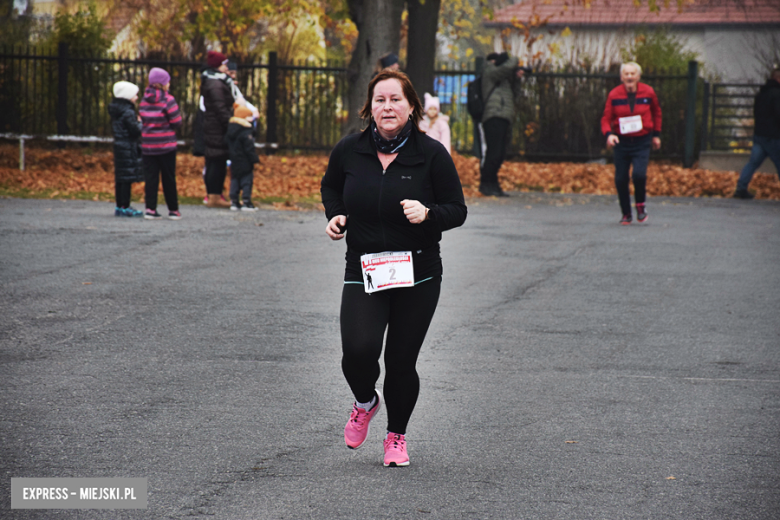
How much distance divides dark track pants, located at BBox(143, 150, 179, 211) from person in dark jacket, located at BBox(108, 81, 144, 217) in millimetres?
191

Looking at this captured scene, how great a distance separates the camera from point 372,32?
1898cm

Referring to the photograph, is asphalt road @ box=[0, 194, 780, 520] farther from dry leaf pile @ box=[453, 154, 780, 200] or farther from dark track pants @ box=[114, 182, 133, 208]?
dry leaf pile @ box=[453, 154, 780, 200]

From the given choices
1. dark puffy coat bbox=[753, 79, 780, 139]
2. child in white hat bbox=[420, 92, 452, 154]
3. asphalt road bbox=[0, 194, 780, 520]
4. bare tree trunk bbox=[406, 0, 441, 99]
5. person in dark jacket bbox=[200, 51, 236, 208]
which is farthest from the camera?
bare tree trunk bbox=[406, 0, 441, 99]

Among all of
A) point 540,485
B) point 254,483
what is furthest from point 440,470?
point 254,483

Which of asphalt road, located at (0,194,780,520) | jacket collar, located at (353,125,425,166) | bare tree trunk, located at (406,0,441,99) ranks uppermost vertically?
bare tree trunk, located at (406,0,441,99)

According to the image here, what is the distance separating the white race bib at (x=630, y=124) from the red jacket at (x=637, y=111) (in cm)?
4

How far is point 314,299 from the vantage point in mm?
7891

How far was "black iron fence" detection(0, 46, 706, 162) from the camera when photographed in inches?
858

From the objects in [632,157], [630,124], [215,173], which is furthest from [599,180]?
[215,173]

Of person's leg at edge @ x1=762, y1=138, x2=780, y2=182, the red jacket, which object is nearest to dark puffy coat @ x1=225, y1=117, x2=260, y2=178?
the red jacket

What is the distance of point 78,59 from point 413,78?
7728mm

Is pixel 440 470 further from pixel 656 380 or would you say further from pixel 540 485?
pixel 656 380

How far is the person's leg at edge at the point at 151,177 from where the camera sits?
12.3m

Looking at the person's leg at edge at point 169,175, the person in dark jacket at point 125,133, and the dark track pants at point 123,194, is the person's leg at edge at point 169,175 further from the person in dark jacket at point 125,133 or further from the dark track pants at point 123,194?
the dark track pants at point 123,194
